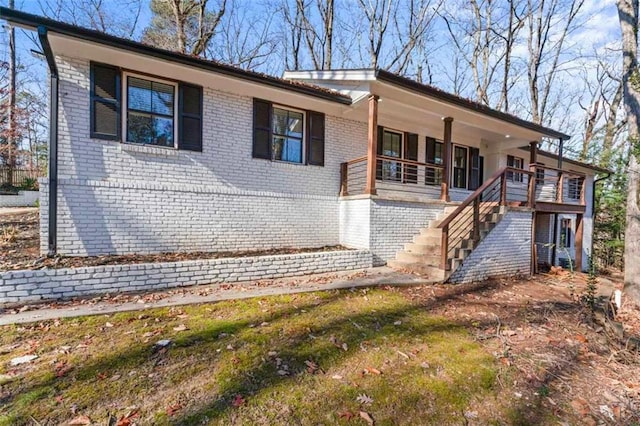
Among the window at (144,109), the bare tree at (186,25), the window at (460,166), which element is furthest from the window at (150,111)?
the bare tree at (186,25)

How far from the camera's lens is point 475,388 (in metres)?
2.83

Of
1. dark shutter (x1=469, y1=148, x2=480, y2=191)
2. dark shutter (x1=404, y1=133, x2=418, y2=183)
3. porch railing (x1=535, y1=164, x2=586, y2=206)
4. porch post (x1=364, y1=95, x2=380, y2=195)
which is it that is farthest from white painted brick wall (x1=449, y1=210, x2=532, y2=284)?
porch railing (x1=535, y1=164, x2=586, y2=206)

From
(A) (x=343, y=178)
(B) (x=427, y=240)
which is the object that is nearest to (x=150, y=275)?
(A) (x=343, y=178)

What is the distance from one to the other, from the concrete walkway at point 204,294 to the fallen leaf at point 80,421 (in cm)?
208

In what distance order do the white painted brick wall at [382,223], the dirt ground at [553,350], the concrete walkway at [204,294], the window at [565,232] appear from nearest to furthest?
1. the dirt ground at [553,350]
2. the concrete walkway at [204,294]
3. the white painted brick wall at [382,223]
4. the window at [565,232]

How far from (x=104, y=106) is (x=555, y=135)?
43.3 feet

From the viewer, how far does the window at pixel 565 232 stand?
45.4ft

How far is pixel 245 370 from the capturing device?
2852mm

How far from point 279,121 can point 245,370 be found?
6.27 meters

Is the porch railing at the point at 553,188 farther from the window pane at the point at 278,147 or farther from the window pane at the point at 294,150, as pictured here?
the window pane at the point at 278,147

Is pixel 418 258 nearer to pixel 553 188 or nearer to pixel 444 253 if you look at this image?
pixel 444 253

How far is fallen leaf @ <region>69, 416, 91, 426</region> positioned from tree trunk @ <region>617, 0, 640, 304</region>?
958 cm

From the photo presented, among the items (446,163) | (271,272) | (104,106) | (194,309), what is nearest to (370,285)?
(271,272)

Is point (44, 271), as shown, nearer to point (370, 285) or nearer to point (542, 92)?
point (370, 285)
